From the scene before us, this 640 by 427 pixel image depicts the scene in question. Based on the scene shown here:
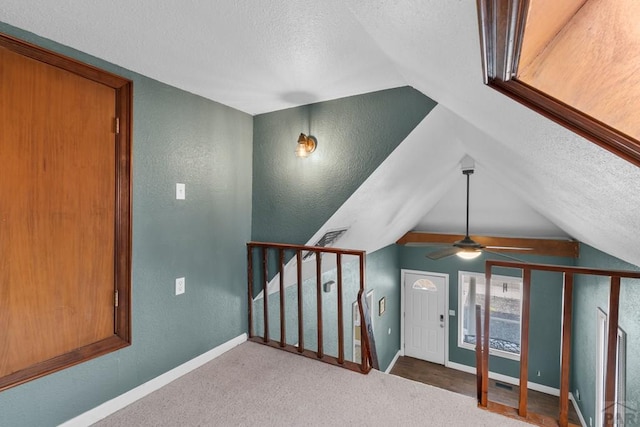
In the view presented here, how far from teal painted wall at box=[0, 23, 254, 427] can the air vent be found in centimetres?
66

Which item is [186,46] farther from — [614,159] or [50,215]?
[614,159]

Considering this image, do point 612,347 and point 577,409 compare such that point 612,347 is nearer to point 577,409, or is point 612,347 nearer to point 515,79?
point 515,79

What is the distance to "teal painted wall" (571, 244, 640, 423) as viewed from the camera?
284 centimetres

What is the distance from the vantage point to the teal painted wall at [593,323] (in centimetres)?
284

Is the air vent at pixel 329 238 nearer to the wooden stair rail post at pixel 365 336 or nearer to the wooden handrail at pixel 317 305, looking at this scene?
the wooden handrail at pixel 317 305

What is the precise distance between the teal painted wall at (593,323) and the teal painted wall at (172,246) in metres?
3.66

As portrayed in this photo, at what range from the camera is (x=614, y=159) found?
911 mm

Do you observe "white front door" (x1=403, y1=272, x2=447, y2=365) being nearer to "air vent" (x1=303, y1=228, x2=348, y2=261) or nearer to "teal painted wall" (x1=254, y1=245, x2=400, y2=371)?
"teal painted wall" (x1=254, y1=245, x2=400, y2=371)

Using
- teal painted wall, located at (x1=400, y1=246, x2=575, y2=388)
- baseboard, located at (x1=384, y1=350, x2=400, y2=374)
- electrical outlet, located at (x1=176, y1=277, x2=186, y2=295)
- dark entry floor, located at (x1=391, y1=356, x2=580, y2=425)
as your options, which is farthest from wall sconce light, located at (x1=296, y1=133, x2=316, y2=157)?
baseboard, located at (x1=384, y1=350, x2=400, y2=374)

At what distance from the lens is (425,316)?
6.41 metres

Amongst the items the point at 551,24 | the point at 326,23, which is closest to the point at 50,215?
the point at 326,23

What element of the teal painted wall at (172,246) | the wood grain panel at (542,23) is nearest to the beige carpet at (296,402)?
the teal painted wall at (172,246)

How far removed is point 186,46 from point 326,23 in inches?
31.1

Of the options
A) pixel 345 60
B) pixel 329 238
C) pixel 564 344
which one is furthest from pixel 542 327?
pixel 345 60
